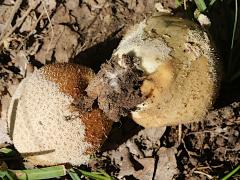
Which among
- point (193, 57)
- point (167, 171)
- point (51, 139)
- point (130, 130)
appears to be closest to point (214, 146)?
point (167, 171)

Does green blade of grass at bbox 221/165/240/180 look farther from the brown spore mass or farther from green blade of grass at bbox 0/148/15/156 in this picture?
green blade of grass at bbox 0/148/15/156

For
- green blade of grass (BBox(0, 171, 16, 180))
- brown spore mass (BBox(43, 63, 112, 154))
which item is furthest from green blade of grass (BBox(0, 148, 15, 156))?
brown spore mass (BBox(43, 63, 112, 154))

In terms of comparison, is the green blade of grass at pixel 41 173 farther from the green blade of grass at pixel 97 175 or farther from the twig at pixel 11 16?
the twig at pixel 11 16

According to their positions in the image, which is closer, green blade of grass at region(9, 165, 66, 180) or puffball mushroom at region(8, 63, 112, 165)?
puffball mushroom at region(8, 63, 112, 165)

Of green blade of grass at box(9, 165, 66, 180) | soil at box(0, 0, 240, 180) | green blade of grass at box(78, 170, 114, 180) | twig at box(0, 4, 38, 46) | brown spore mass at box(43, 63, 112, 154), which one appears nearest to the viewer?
brown spore mass at box(43, 63, 112, 154)

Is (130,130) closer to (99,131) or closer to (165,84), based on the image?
(99,131)

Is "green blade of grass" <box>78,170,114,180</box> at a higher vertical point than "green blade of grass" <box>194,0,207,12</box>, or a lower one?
lower

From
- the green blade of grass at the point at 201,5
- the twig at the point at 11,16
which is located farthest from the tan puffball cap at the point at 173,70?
the twig at the point at 11,16
